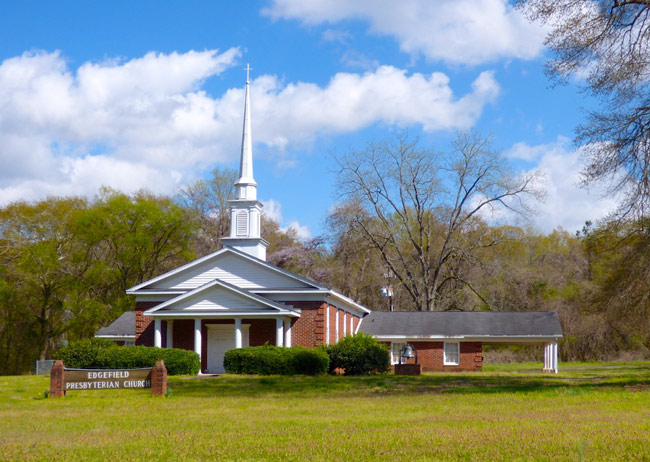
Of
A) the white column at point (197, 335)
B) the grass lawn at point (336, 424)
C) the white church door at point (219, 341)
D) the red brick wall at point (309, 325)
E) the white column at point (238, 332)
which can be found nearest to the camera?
the grass lawn at point (336, 424)

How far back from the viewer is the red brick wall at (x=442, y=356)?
4003 cm

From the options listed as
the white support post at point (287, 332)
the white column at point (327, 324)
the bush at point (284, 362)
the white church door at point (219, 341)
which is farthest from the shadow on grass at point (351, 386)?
the white church door at point (219, 341)

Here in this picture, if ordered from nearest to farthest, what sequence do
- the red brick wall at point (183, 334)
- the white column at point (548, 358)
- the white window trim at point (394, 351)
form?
1. the red brick wall at point (183, 334)
2. the white column at point (548, 358)
3. the white window trim at point (394, 351)

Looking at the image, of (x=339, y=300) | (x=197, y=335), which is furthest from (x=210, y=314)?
(x=339, y=300)

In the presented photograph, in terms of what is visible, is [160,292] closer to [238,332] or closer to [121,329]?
[238,332]

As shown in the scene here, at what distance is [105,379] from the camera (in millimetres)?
20172

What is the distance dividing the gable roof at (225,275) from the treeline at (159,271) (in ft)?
51.3

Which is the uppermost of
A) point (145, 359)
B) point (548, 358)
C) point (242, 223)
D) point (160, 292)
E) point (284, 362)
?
point (242, 223)

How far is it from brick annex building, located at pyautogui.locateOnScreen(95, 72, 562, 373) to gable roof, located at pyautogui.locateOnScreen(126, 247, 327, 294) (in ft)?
0.15

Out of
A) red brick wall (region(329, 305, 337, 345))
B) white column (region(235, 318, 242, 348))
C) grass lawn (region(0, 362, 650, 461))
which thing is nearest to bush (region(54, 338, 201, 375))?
white column (region(235, 318, 242, 348))

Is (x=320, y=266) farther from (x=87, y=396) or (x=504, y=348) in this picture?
(x=87, y=396)

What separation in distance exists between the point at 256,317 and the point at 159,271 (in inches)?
928

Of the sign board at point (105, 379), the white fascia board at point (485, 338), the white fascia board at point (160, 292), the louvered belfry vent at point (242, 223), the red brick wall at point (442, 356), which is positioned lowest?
the red brick wall at point (442, 356)

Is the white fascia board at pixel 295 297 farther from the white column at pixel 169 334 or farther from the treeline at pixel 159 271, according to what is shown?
the treeline at pixel 159 271
